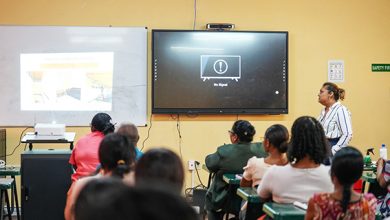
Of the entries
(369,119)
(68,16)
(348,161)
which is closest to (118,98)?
(68,16)

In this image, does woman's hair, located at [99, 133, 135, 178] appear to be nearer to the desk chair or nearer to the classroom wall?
the desk chair

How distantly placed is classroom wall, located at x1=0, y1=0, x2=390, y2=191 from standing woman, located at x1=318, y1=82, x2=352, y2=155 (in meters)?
1.27

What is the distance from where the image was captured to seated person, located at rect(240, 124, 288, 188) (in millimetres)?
3679

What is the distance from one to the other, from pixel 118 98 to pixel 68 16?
1158 mm

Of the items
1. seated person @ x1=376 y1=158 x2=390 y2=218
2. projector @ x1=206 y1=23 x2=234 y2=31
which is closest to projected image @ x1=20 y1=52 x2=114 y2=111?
projector @ x1=206 y1=23 x2=234 y2=31

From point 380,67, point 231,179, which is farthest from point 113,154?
Result: point 380,67

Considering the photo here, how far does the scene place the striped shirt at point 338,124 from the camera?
5.55m

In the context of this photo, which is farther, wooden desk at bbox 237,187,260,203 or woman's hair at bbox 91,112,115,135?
woman's hair at bbox 91,112,115,135

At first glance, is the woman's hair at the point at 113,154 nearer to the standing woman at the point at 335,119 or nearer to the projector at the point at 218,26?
the standing woman at the point at 335,119

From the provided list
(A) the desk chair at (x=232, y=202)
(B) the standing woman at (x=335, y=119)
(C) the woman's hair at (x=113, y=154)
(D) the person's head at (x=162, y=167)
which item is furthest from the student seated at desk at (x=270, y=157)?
(D) the person's head at (x=162, y=167)

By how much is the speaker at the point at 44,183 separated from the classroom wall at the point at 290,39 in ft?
6.05

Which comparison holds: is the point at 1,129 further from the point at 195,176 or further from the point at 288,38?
the point at 288,38

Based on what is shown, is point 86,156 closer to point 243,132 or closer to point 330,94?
point 243,132

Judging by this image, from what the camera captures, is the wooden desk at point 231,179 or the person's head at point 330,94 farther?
the person's head at point 330,94
